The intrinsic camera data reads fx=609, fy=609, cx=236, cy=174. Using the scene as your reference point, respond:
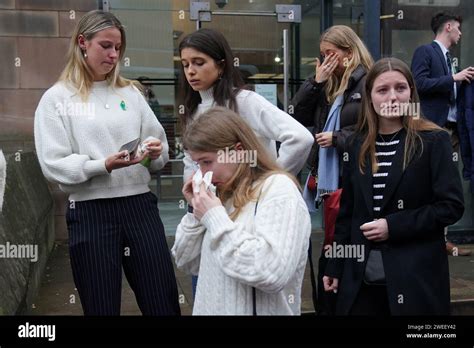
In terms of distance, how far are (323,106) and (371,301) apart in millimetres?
1384

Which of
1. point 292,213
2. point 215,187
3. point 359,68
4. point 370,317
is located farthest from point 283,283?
point 359,68

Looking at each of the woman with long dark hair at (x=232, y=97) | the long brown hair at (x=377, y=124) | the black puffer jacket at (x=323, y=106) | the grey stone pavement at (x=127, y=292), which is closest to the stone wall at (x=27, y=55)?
the grey stone pavement at (x=127, y=292)

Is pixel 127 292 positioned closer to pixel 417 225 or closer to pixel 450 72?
pixel 417 225

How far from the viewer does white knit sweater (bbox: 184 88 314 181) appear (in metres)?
2.80

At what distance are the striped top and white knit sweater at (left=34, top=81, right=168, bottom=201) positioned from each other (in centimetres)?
104

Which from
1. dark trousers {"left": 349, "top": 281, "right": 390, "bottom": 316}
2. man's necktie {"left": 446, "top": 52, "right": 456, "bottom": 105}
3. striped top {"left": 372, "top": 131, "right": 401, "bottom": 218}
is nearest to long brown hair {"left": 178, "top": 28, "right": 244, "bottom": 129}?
striped top {"left": 372, "top": 131, "right": 401, "bottom": 218}

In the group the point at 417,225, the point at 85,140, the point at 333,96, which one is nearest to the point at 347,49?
the point at 333,96

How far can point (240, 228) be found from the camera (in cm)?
204

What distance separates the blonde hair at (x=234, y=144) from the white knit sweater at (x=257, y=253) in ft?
0.14

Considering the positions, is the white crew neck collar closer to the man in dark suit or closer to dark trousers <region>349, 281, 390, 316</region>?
dark trousers <region>349, 281, 390, 316</region>

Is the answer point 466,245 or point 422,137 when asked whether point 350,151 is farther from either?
point 466,245

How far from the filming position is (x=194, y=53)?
2.84 metres

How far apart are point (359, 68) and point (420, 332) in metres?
1.55

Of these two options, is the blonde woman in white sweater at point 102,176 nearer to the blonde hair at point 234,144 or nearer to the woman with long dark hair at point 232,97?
the woman with long dark hair at point 232,97
